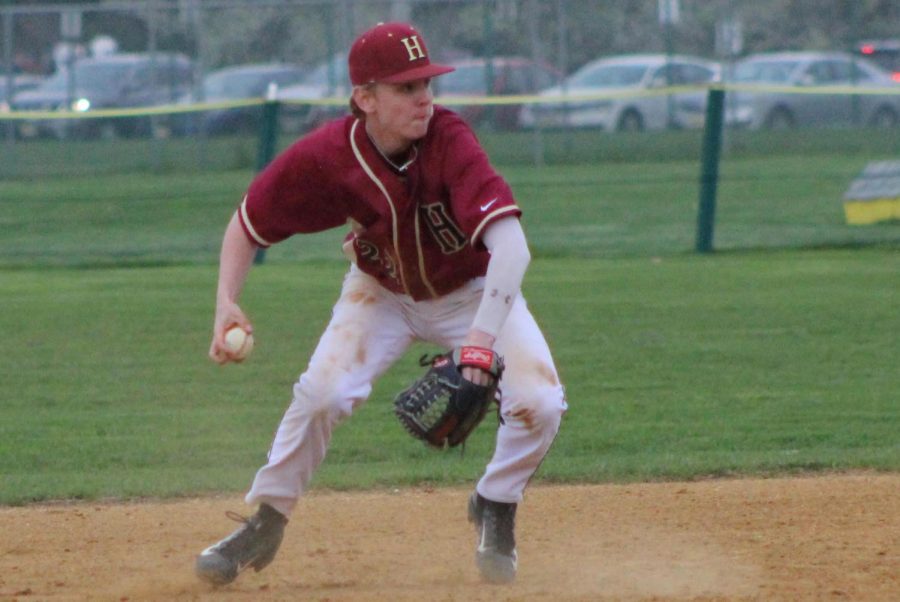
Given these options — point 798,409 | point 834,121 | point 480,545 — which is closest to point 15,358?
point 798,409

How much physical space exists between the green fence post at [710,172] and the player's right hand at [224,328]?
30.5ft

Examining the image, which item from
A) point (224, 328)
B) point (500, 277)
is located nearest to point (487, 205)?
point (500, 277)

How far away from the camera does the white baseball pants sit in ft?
13.9

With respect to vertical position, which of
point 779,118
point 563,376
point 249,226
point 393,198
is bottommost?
point 779,118

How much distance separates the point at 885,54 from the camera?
24250mm

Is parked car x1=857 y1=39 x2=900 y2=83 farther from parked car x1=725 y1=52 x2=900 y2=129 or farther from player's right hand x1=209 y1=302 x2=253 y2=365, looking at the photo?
player's right hand x1=209 y1=302 x2=253 y2=365

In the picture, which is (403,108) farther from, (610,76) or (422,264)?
(610,76)

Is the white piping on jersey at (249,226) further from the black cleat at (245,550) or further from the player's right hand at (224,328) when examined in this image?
the black cleat at (245,550)

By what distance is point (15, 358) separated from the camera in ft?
28.6

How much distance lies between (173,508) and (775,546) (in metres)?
2.21

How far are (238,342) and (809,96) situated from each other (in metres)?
19.2

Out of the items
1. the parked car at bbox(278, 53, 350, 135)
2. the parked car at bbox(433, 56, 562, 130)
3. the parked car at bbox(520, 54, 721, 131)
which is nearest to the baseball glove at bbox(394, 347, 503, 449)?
the parked car at bbox(520, 54, 721, 131)

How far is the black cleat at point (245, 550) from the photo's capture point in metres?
4.38

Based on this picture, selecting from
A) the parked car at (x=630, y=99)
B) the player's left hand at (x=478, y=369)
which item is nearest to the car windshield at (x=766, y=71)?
the parked car at (x=630, y=99)
